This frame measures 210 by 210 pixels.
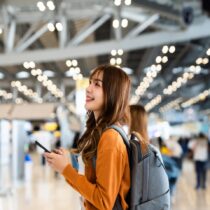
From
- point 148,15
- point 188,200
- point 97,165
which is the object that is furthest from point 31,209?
point 97,165

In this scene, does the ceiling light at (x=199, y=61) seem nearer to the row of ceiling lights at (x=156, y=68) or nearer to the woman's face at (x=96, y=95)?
the row of ceiling lights at (x=156, y=68)

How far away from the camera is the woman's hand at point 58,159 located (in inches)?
70.7

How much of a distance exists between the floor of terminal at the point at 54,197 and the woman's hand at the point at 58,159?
713cm

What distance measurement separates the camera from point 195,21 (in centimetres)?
1076

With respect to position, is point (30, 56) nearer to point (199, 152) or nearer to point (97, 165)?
point (199, 152)

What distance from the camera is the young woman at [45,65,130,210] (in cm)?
170

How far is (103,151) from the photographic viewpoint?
1.71 meters

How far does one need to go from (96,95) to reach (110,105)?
0.23 ft

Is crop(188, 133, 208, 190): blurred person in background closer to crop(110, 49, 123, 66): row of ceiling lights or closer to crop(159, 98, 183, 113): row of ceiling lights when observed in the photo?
crop(110, 49, 123, 66): row of ceiling lights

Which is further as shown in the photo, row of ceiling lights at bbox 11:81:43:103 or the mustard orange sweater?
row of ceiling lights at bbox 11:81:43:103

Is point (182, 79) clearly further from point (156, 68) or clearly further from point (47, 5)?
point (47, 5)

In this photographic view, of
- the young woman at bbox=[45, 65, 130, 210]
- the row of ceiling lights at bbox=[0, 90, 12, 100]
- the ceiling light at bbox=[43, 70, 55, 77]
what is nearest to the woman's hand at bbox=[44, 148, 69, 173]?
the young woman at bbox=[45, 65, 130, 210]

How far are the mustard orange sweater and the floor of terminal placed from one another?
282 inches

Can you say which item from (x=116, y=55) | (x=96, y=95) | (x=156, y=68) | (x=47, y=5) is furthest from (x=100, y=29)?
(x=96, y=95)
